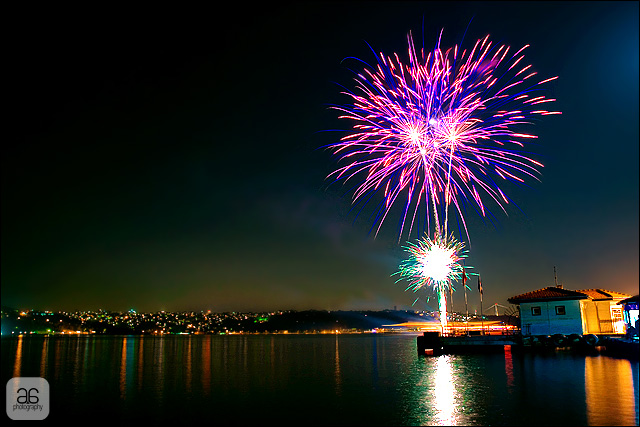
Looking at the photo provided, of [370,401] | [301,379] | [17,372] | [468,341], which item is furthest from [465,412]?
[17,372]

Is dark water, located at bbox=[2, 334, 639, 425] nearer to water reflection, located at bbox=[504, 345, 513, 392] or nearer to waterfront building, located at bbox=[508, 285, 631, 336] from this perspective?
water reflection, located at bbox=[504, 345, 513, 392]

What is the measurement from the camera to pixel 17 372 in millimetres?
49688

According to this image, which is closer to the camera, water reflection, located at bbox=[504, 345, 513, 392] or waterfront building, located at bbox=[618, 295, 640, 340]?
water reflection, located at bbox=[504, 345, 513, 392]

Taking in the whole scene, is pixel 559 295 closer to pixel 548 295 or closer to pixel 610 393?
pixel 548 295

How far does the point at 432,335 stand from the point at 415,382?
828 inches

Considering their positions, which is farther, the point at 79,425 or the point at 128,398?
the point at 128,398

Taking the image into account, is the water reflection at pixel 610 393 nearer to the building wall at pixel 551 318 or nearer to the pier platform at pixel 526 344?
the pier platform at pixel 526 344

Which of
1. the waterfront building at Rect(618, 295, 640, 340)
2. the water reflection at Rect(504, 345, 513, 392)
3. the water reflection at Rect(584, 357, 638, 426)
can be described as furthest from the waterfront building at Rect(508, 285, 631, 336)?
the water reflection at Rect(584, 357, 638, 426)

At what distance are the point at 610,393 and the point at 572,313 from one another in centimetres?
2575

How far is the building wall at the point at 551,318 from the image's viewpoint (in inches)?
1880

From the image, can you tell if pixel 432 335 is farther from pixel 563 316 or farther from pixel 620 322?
pixel 620 322

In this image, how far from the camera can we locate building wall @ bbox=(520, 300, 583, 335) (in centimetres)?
4775

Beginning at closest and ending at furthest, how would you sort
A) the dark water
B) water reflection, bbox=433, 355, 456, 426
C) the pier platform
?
1. water reflection, bbox=433, 355, 456, 426
2. the dark water
3. the pier platform

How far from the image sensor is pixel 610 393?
79.7 feet
